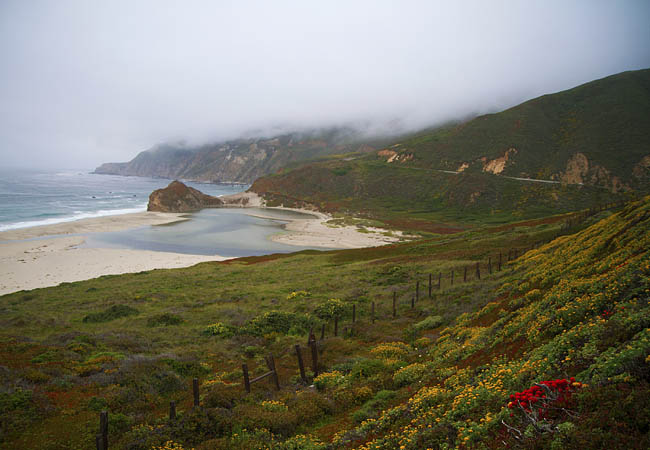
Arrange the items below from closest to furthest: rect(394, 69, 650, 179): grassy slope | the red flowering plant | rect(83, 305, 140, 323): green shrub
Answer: the red flowering plant, rect(83, 305, 140, 323): green shrub, rect(394, 69, 650, 179): grassy slope

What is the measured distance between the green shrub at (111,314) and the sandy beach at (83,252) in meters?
23.5

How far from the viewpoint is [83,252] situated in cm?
5775

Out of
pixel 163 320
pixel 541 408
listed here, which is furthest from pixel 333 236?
pixel 541 408

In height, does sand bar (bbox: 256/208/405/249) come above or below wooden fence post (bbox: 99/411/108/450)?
below

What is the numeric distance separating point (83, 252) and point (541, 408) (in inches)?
2756

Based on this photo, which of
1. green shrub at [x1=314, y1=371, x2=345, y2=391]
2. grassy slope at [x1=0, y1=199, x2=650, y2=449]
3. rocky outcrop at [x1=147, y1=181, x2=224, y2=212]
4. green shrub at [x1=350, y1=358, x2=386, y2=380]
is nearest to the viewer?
grassy slope at [x1=0, y1=199, x2=650, y2=449]

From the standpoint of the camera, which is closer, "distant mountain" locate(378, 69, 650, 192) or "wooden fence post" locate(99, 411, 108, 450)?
"wooden fence post" locate(99, 411, 108, 450)

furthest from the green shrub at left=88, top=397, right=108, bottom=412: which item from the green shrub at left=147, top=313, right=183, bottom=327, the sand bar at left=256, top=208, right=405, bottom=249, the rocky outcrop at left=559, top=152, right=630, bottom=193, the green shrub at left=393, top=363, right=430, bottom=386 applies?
the rocky outcrop at left=559, top=152, right=630, bottom=193

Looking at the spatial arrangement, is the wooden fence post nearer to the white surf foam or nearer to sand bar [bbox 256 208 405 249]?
sand bar [bbox 256 208 405 249]

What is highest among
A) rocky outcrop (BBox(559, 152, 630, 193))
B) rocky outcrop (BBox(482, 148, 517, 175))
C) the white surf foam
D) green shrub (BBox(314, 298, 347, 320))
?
rocky outcrop (BBox(482, 148, 517, 175))

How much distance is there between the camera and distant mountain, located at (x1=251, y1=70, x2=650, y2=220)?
308 ft

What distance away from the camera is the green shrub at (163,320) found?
806 inches

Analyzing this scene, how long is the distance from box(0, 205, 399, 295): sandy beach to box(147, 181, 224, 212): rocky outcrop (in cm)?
2741

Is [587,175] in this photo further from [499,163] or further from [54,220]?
[54,220]
